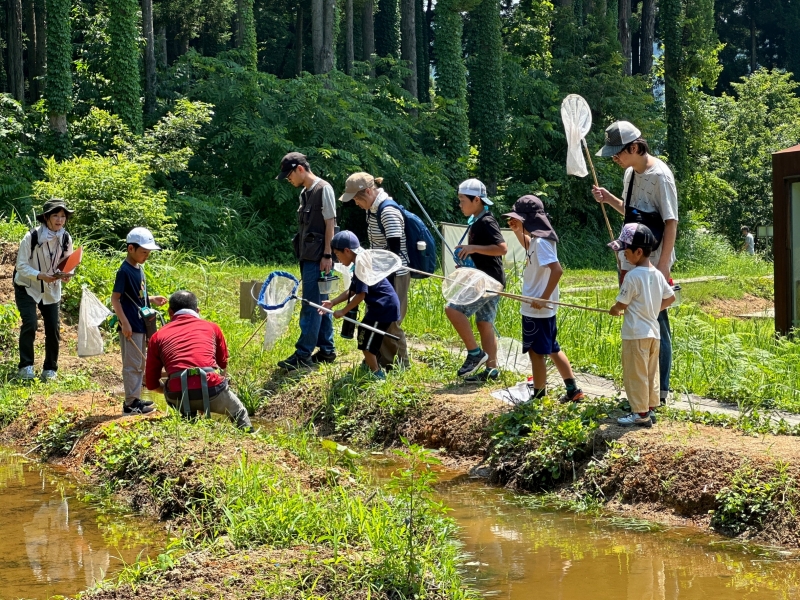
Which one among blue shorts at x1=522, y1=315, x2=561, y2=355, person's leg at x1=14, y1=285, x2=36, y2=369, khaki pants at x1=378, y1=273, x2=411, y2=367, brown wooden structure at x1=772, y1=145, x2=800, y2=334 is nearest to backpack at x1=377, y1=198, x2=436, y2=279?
khaki pants at x1=378, y1=273, x2=411, y2=367

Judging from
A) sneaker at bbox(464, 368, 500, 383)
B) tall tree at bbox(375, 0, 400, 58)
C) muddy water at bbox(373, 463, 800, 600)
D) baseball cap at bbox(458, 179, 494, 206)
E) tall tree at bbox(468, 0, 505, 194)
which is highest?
A: tall tree at bbox(375, 0, 400, 58)

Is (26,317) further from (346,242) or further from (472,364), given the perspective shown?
(472,364)

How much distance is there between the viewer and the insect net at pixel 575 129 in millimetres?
8000

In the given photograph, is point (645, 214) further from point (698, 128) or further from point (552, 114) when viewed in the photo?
point (698, 128)

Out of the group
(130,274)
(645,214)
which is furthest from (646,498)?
(130,274)

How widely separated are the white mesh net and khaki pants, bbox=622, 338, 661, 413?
141cm

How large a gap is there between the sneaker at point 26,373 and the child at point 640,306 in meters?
6.18

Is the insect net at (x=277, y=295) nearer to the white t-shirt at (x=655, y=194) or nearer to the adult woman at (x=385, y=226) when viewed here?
the adult woman at (x=385, y=226)

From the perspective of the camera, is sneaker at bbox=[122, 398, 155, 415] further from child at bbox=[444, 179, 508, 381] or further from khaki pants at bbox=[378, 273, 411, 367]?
child at bbox=[444, 179, 508, 381]

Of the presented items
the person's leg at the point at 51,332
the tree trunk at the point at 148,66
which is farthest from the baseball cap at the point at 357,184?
the tree trunk at the point at 148,66

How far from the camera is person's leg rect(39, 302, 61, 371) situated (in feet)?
33.2

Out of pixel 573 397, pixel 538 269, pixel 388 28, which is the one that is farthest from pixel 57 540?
pixel 388 28

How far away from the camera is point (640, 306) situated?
6.83 metres

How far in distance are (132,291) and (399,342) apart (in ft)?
8.20
